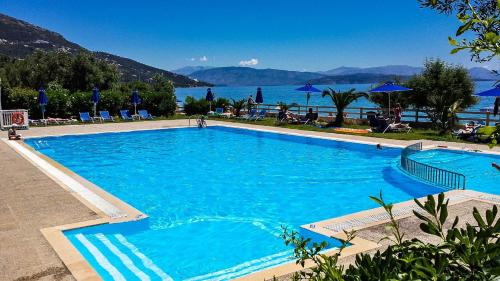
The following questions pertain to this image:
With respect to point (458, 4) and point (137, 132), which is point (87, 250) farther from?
point (137, 132)

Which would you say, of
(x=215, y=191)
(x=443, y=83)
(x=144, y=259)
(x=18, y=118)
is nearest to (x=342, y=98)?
(x=443, y=83)

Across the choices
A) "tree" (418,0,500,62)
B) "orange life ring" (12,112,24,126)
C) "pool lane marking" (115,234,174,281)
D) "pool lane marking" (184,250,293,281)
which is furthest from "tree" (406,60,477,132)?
"tree" (418,0,500,62)

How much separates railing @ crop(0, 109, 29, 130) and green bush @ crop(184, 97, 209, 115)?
35.5 feet

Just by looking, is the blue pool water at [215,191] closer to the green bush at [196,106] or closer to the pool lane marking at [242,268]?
the pool lane marking at [242,268]

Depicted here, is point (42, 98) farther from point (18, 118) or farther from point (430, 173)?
point (430, 173)

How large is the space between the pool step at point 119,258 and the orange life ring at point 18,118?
16.9 metres

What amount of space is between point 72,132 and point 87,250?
14.8 m

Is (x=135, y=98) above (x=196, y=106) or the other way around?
above

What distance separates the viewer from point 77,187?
9.46m

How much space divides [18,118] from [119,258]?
17.7 metres

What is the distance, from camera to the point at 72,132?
1997 centimetres

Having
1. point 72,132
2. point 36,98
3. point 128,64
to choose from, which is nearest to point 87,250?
point 72,132

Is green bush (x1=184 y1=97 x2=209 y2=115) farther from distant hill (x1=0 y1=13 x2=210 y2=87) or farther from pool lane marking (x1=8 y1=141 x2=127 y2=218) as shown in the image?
distant hill (x1=0 y1=13 x2=210 y2=87)

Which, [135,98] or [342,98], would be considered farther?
[135,98]
